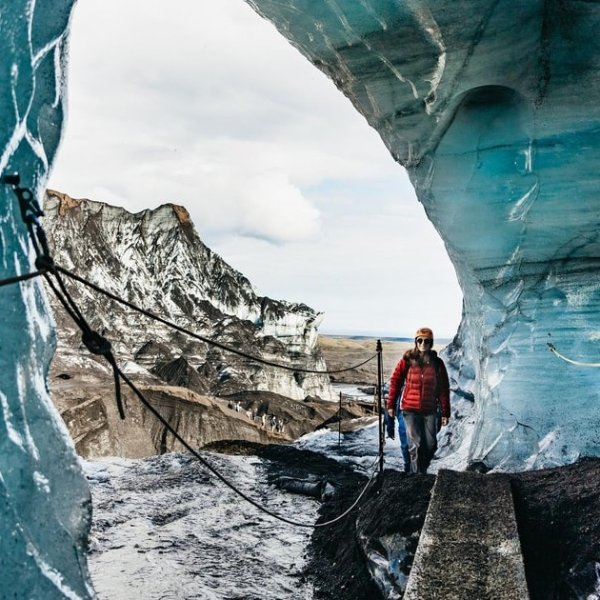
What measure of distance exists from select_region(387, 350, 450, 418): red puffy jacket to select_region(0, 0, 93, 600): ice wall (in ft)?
11.2

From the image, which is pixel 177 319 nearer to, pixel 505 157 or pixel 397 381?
pixel 505 157

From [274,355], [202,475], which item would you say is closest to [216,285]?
[274,355]

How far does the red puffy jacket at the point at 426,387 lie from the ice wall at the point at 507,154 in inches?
56.4

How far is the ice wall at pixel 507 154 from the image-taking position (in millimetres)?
6562

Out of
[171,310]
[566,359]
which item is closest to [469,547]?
[566,359]

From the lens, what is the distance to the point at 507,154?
7.19 meters

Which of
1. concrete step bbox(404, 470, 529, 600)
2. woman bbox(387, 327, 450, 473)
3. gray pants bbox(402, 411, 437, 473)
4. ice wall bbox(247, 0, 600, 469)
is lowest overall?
concrete step bbox(404, 470, 529, 600)

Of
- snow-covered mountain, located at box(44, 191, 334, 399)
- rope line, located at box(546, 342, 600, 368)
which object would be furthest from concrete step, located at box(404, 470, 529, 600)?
snow-covered mountain, located at box(44, 191, 334, 399)

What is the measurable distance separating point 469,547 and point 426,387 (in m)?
2.30

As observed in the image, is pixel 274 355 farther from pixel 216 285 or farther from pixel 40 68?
pixel 40 68

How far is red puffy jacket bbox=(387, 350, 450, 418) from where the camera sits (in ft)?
20.5

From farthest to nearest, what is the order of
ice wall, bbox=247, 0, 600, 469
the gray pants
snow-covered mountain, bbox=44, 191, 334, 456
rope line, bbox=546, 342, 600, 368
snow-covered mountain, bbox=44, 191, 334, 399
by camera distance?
snow-covered mountain, bbox=44, 191, 334, 399 < snow-covered mountain, bbox=44, 191, 334, 456 < rope line, bbox=546, 342, 600, 368 < ice wall, bbox=247, 0, 600, 469 < the gray pants

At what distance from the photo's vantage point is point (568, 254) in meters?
7.15

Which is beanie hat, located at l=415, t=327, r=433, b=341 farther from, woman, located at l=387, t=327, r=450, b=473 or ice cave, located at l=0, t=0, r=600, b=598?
ice cave, located at l=0, t=0, r=600, b=598
